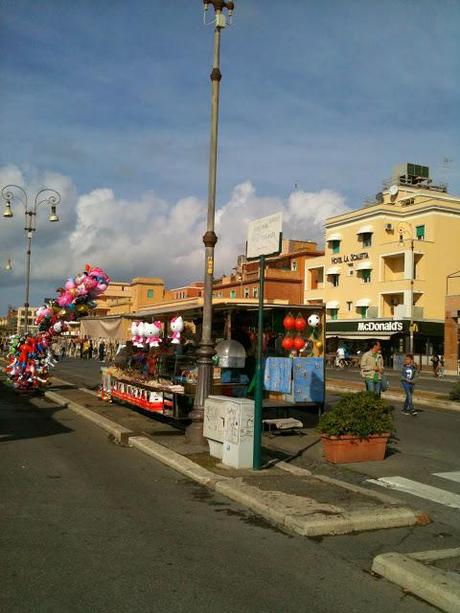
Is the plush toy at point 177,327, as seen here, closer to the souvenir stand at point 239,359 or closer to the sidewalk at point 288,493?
the souvenir stand at point 239,359

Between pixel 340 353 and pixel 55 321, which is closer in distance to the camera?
pixel 55 321

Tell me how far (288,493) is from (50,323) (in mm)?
14251

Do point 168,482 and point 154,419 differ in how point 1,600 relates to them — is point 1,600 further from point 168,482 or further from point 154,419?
point 154,419

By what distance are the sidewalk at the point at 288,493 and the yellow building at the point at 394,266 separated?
39.9 meters

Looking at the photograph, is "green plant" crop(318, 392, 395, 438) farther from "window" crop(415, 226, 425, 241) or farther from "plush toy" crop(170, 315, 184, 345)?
"window" crop(415, 226, 425, 241)

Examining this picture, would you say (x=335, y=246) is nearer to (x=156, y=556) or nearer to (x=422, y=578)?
(x=156, y=556)

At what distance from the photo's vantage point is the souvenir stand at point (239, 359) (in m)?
12.8

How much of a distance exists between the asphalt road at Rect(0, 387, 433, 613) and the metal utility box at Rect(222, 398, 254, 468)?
2.59 feet

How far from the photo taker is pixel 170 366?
15188 millimetres

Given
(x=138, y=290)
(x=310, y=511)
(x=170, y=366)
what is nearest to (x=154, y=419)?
(x=170, y=366)

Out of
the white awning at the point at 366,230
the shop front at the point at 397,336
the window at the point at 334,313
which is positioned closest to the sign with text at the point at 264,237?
the shop front at the point at 397,336


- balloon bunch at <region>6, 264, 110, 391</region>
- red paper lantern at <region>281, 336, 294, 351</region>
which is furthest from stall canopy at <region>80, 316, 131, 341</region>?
red paper lantern at <region>281, 336, 294, 351</region>

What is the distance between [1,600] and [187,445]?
21.0ft

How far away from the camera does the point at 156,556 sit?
5.27 metres
